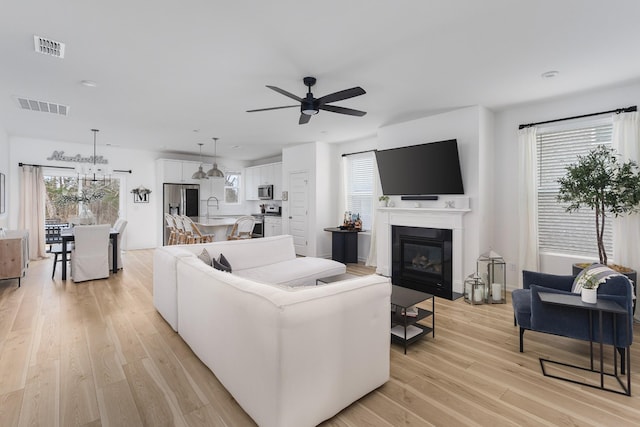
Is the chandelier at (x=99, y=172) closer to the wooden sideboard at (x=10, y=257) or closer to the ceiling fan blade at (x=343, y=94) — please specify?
the wooden sideboard at (x=10, y=257)

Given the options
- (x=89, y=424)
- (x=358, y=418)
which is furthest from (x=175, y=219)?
(x=358, y=418)

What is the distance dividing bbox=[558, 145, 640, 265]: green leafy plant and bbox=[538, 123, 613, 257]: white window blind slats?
402mm

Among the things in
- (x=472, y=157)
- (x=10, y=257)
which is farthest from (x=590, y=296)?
(x=10, y=257)

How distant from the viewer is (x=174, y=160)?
26.9 feet

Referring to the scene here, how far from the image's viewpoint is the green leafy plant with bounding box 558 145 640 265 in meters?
3.27

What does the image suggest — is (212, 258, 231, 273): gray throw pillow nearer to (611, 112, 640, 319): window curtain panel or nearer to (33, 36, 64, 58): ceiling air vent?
(33, 36, 64, 58): ceiling air vent

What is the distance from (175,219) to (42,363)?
4.91 meters

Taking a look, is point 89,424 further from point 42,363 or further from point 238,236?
point 238,236

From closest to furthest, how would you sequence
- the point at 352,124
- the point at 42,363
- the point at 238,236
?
1. the point at 42,363
2. the point at 352,124
3. the point at 238,236

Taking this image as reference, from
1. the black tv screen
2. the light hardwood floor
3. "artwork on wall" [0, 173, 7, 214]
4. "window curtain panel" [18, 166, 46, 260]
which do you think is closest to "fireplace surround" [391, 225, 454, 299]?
the black tv screen

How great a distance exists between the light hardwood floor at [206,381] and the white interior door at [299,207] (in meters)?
4.10

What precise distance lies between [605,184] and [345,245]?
421cm

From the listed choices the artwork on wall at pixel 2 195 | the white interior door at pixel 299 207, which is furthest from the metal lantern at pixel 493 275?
the artwork on wall at pixel 2 195

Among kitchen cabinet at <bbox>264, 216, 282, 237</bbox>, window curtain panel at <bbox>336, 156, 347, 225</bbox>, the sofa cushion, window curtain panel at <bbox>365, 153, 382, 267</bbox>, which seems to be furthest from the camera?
kitchen cabinet at <bbox>264, 216, 282, 237</bbox>
